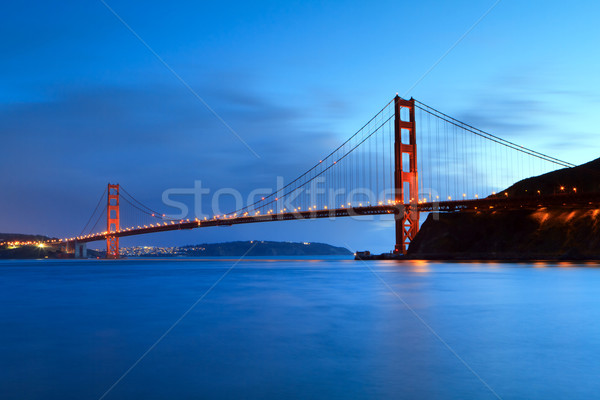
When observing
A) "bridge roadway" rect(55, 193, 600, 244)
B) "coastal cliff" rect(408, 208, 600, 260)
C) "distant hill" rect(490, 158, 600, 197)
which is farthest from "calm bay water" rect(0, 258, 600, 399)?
"distant hill" rect(490, 158, 600, 197)

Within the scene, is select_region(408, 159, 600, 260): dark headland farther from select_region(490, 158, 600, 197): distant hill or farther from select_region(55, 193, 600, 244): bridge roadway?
select_region(55, 193, 600, 244): bridge roadway

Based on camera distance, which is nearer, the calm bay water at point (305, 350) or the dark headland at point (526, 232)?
the calm bay water at point (305, 350)

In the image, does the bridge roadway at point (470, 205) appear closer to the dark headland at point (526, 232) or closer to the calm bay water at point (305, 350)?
the dark headland at point (526, 232)

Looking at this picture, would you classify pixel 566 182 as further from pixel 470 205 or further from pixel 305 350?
pixel 305 350

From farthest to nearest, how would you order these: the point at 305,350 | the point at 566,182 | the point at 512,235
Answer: the point at 566,182, the point at 512,235, the point at 305,350

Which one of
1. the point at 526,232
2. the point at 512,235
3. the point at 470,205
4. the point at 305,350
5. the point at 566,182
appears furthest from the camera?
the point at 566,182

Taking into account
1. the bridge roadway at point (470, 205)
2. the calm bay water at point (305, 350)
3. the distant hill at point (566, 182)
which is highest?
the distant hill at point (566, 182)

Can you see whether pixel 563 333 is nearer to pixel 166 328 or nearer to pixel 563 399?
pixel 563 399

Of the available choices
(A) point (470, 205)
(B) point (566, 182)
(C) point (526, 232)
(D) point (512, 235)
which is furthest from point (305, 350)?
(B) point (566, 182)

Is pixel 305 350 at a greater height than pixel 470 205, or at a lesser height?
lesser

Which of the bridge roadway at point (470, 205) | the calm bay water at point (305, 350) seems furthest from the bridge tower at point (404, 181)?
the calm bay water at point (305, 350)
